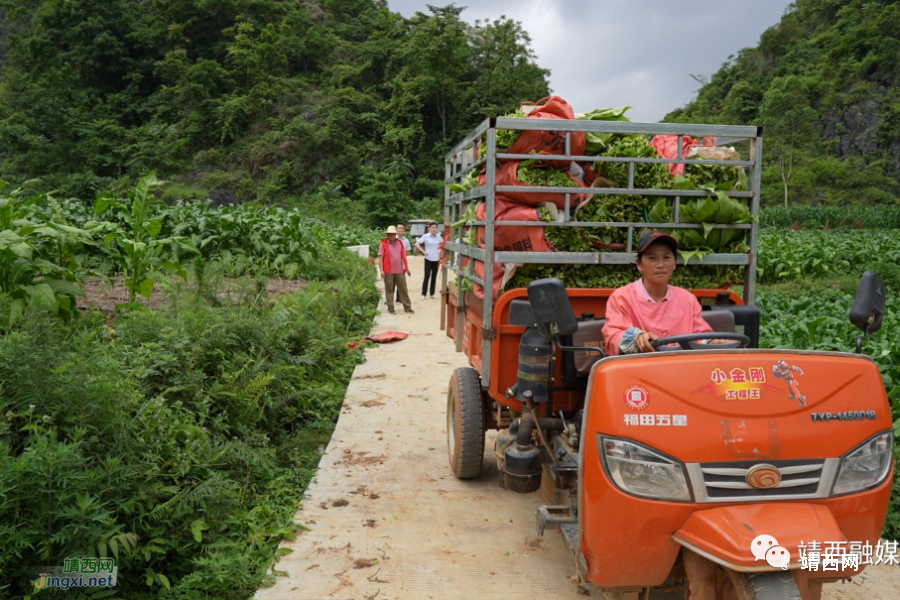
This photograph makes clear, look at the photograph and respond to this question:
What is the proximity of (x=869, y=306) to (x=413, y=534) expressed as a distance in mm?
2941

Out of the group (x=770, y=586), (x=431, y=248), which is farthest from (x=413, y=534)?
(x=431, y=248)

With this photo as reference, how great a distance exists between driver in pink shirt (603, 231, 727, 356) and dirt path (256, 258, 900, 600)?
1477mm

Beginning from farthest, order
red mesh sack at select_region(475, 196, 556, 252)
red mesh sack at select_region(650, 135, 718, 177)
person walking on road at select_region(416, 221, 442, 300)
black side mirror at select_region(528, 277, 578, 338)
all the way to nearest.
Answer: person walking on road at select_region(416, 221, 442, 300) → red mesh sack at select_region(650, 135, 718, 177) → red mesh sack at select_region(475, 196, 556, 252) → black side mirror at select_region(528, 277, 578, 338)

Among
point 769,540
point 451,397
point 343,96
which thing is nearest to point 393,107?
point 343,96

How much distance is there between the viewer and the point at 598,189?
4598 mm

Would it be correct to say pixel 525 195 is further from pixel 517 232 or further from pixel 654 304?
pixel 654 304

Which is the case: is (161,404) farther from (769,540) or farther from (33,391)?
(769,540)

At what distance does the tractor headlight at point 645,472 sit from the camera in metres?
2.71

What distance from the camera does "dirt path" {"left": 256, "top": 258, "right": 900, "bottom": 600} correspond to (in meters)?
3.81

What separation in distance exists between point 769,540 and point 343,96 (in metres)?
52.3

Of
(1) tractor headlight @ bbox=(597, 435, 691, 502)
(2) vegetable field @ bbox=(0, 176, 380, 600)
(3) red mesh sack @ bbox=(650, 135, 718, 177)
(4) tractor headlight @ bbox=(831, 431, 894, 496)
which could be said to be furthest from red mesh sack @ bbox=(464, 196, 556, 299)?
(4) tractor headlight @ bbox=(831, 431, 894, 496)

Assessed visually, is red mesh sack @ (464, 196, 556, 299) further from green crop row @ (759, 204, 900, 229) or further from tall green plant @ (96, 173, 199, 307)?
green crop row @ (759, 204, 900, 229)

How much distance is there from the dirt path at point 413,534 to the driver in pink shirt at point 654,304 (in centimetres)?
148

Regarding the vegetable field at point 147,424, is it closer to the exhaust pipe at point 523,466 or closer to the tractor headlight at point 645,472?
the exhaust pipe at point 523,466
